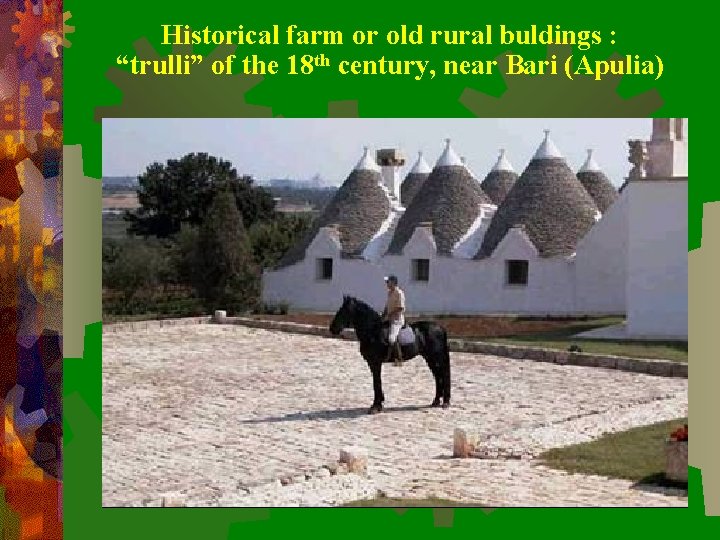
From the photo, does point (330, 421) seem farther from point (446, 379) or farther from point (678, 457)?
point (678, 457)

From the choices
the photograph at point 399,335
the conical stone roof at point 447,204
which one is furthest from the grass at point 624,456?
the conical stone roof at point 447,204

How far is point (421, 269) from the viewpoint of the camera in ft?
64.7

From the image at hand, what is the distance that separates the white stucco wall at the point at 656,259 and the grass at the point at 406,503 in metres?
4.58

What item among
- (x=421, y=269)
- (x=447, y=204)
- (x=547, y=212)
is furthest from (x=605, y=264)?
(x=447, y=204)

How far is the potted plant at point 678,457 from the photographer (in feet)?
30.3

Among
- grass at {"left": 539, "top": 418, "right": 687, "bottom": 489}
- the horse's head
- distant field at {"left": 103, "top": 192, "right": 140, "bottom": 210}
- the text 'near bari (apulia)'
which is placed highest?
the text 'near bari (apulia)'

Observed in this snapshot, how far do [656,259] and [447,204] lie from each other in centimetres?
862

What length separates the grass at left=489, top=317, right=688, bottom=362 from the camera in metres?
13.9

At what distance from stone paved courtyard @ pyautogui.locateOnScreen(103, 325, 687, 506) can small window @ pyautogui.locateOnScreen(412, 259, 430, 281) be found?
364 centimetres

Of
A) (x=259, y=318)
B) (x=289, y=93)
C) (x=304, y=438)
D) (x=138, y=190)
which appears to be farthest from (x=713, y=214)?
(x=259, y=318)

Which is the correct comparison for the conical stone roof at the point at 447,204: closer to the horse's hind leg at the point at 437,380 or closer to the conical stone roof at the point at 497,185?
the conical stone roof at the point at 497,185

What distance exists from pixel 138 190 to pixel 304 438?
278 cm

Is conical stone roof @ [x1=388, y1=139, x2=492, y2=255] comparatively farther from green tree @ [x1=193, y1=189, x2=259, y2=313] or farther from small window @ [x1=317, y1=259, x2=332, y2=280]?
green tree @ [x1=193, y1=189, x2=259, y2=313]

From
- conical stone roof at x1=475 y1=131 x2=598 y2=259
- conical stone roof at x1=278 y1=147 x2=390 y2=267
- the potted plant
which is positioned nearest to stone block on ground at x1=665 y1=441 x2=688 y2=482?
the potted plant
